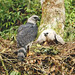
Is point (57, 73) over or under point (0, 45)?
under

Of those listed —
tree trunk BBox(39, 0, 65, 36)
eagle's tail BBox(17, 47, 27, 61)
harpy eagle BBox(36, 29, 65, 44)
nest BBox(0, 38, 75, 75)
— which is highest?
tree trunk BBox(39, 0, 65, 36)

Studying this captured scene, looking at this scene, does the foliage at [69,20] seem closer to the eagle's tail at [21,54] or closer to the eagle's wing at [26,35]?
the eagle's wing at [26,35]

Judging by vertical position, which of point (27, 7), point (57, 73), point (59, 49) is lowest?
point (57, 73)

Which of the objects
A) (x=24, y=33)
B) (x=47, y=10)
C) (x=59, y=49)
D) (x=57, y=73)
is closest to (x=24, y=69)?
(x=57, y=73)

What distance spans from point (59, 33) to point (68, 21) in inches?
54.9

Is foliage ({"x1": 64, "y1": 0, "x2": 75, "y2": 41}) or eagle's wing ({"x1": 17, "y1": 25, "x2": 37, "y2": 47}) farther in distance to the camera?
foliage ({"x1": 64, "y1": 0, "x2": 75, "y2": 41})

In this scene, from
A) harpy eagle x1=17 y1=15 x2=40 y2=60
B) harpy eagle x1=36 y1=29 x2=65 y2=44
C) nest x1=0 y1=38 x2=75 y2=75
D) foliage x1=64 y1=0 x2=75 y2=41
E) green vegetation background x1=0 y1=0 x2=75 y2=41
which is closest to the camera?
nest x1=0 y1=38 x2=75 y2=75

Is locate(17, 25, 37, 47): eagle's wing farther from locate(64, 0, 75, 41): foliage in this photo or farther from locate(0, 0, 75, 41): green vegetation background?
locate(0, 0, 75, 41): green vegetation background

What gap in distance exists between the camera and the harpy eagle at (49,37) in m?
5.55

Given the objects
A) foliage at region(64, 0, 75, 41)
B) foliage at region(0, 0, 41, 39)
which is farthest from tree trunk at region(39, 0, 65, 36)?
foliage at region(0, 0, 41, 39)

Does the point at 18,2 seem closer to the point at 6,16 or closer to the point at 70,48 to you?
the point at 6,16

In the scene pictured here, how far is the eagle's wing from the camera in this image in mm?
5258

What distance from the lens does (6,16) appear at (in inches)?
297

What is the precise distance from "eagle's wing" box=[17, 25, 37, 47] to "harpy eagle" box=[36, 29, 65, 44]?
260mm
